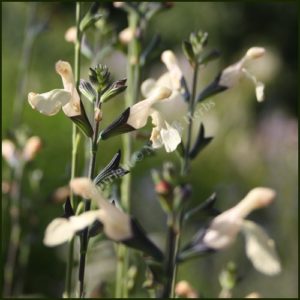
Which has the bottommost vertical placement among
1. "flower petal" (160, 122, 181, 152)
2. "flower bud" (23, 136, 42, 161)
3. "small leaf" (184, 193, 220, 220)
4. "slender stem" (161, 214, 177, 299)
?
"slender stem" (161, 214, 177, 299)

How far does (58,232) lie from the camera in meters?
0.57

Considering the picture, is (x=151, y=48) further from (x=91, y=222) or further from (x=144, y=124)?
(x=91, y=222)

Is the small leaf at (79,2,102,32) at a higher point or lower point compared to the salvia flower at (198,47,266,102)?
higher

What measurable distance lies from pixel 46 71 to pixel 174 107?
157 cm

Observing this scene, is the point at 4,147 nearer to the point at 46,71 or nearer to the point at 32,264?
the point at 32,264

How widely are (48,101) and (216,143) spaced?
3286 millimetres

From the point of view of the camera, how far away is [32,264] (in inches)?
93.3

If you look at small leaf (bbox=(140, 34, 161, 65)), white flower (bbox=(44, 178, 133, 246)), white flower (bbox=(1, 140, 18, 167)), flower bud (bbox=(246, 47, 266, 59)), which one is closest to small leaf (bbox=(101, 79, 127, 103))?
white flower (bbox=(44, 178, 133, 246))

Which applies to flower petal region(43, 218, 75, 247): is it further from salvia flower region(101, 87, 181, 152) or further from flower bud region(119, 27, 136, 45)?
flower bud region(119, 27, 136, 45)

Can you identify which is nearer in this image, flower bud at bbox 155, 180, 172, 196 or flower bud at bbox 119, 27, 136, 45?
flower bud at bbox 155, 180, 172, 196

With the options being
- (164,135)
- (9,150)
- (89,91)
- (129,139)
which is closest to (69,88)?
(89,91)

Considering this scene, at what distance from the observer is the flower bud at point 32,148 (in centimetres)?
119

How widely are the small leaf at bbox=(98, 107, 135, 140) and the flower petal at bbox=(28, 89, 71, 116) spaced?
0.06 m

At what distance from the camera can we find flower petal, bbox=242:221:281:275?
1.84 feet
